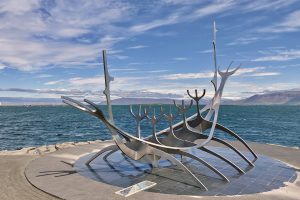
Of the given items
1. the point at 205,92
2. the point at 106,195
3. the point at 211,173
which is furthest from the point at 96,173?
the point at 205,92

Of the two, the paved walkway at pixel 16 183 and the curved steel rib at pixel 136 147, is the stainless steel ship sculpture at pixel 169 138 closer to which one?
the curved steel rib at pixel 136 147

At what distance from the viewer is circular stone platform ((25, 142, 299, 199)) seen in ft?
46.4

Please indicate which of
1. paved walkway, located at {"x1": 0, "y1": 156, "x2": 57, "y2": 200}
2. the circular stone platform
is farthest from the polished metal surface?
paved walkway, located at {"x1": 0, "y1": 156, "x2": 57, "y2": 200}

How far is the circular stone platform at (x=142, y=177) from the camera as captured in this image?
556 inches

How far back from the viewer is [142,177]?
53.3ft

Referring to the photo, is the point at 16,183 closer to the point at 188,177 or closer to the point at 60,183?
the point at 60,183

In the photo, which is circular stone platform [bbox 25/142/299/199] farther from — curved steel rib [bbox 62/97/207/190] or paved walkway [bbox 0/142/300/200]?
curved steel rib [bbox 62/97/207/190]

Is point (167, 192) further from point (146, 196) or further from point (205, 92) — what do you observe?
point (205, 92)

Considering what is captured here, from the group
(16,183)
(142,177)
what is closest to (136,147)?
(142,177)

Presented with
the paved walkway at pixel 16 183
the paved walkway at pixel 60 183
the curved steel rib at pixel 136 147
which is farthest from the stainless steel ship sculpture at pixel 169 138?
the paved walkway at pixel 16 183

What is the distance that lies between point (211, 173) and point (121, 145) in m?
5.09

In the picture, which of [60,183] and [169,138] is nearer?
[60,183]

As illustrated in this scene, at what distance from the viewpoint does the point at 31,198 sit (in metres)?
13.4

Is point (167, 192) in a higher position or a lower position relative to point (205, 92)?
lower
